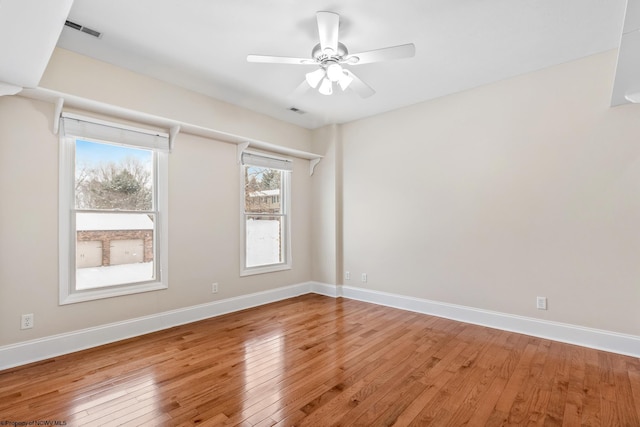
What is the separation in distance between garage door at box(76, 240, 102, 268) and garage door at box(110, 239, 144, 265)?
0.13m

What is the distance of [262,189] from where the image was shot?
4.83 metres

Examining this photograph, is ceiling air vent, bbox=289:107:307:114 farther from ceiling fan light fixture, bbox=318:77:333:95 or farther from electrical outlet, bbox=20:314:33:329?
electrical outlet, bbox=20:314:33:329

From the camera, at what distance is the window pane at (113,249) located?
121 inches

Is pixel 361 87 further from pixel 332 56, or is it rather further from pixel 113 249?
pixel 113 249

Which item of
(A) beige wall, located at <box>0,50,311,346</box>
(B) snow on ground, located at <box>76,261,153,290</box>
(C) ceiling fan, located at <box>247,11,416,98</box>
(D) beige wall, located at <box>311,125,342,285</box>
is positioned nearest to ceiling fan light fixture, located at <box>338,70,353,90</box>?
(C) ceiling fan, located at <box>247,11,416,98</box>

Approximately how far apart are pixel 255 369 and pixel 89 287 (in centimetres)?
190

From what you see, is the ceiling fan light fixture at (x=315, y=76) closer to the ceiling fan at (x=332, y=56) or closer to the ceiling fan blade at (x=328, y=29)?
the ceiling fan at (x=332, y=56)

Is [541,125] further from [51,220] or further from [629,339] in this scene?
[51,220]

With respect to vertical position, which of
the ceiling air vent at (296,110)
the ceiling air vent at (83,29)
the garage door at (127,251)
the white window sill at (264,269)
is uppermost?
the ceiling air vent at (83,29)

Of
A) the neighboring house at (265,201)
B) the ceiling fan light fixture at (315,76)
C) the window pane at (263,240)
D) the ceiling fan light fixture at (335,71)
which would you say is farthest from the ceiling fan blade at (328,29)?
the window pane at (263,240)

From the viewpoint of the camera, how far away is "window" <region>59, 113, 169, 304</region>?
9.74ft

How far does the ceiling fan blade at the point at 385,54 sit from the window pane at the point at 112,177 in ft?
8.35

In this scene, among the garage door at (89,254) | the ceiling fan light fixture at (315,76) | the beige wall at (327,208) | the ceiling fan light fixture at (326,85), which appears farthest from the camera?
the beige wall at (327,208)

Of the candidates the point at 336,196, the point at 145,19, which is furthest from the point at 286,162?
the point at 145,19
